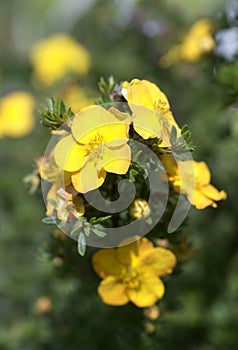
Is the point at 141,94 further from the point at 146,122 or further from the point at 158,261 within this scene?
the point at 158,261

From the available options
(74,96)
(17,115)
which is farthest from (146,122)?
(17,115)

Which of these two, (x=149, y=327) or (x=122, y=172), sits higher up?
(x=122, y=172)

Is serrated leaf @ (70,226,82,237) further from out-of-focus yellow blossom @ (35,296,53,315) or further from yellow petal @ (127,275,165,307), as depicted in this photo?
out-of-focus yellow blossom @ (35,296,53,315)

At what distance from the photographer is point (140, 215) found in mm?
1002

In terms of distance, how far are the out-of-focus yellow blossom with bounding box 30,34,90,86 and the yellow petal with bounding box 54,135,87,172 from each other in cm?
140

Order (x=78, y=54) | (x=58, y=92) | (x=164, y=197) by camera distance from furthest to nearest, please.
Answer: (x=78, y=54) → (x=58, y=92) → (x=164, y=197)

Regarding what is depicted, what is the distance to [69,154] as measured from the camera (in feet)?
3.00

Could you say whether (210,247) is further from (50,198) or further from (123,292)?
(50,198)

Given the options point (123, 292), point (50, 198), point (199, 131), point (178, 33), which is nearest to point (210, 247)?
point (199, 131)

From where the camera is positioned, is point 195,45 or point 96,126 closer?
point 96,126

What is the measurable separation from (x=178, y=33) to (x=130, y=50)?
1.01 ft

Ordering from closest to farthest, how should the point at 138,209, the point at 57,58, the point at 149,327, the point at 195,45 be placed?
the point at 138,209 < the point at 149,327 < the point at 195,45 < the point at 57,58

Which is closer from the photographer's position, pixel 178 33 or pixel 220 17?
pixel 220 17

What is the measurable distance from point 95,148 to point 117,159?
46mm
